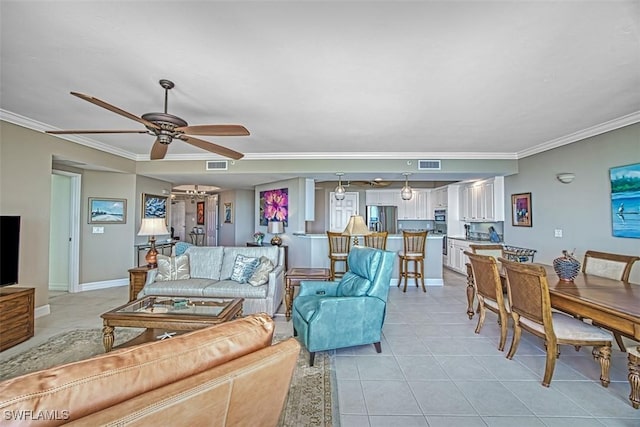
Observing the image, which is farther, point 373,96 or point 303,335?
point 373,96

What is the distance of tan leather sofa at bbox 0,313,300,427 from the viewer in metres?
0.72

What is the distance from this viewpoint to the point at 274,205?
23.7ft

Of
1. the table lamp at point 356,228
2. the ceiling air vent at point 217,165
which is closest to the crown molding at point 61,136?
the ceiling air vent at point 217,165

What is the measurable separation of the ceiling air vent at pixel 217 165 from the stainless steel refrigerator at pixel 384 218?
16.1ft

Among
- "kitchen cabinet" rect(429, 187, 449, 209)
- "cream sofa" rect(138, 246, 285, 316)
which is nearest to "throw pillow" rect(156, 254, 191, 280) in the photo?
"cream sofa" rect(138, 246, 285, 316)

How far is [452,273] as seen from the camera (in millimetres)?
7016

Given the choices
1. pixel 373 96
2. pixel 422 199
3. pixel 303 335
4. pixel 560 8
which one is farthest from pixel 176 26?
pixel 422 199

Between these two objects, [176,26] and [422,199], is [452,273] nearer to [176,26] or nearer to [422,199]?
[422,199]

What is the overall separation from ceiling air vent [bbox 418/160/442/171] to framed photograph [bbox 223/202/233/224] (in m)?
6.16

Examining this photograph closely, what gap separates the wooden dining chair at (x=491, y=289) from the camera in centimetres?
290

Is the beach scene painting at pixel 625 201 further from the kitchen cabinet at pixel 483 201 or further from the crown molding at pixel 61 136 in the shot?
the crown molding at pixel 61 136

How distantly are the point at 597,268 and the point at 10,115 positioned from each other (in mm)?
6802

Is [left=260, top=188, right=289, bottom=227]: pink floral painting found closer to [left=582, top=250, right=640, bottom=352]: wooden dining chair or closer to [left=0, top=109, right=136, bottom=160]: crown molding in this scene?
[left=0, top=109, right=136, bottom=160]: crown molding

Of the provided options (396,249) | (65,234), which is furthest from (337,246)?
(65,234)
